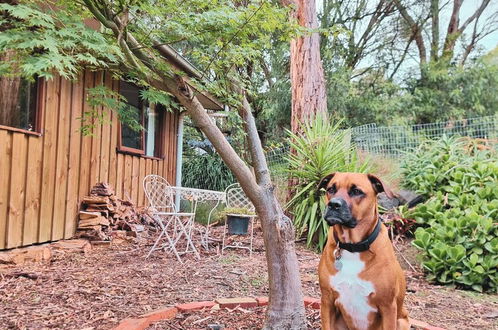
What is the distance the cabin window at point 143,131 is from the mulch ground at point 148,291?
7.71 ft

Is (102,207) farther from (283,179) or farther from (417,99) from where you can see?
(417,99)

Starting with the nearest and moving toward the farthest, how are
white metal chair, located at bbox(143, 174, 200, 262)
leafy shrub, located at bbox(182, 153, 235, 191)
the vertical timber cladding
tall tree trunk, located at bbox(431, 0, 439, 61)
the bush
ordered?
the bush
the vertical timber cladding
white metal chair, located at bbox(143, 174, 200, 262)
leafy shrub, located at bbox(182, 153, 235, 191)
tall tree trunk, located at bbox(431, 0, 439, 61)

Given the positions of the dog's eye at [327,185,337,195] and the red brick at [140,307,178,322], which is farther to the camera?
the red brick at [140,307,178,322]

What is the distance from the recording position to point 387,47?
42.2 feet

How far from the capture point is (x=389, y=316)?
1743mm

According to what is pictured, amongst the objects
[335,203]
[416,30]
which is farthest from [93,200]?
[416,30]

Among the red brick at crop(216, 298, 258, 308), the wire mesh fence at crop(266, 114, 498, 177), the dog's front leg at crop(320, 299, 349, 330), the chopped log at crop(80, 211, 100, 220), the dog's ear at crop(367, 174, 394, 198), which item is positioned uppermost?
the wire mesh fence at crop(266, 114, 498, 177)

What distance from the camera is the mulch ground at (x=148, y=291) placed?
236 centimetres

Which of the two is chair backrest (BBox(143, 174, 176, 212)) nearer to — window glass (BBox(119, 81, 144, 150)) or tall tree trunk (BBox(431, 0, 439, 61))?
window glass (BBox(119, 81, 144, 150))

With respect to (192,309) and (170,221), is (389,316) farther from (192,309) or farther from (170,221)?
(170,221)

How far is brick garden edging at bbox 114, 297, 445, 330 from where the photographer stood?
2084mm

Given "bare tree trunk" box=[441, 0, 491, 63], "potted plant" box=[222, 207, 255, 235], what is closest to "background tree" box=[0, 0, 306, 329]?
"potted plant" box=[222, 207, 255, 235]

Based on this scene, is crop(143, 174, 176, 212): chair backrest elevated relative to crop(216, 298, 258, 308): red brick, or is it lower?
elevated

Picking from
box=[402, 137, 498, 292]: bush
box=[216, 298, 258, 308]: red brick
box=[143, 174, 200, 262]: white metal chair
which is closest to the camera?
box=[216, 298, 258, 308]: red brick
